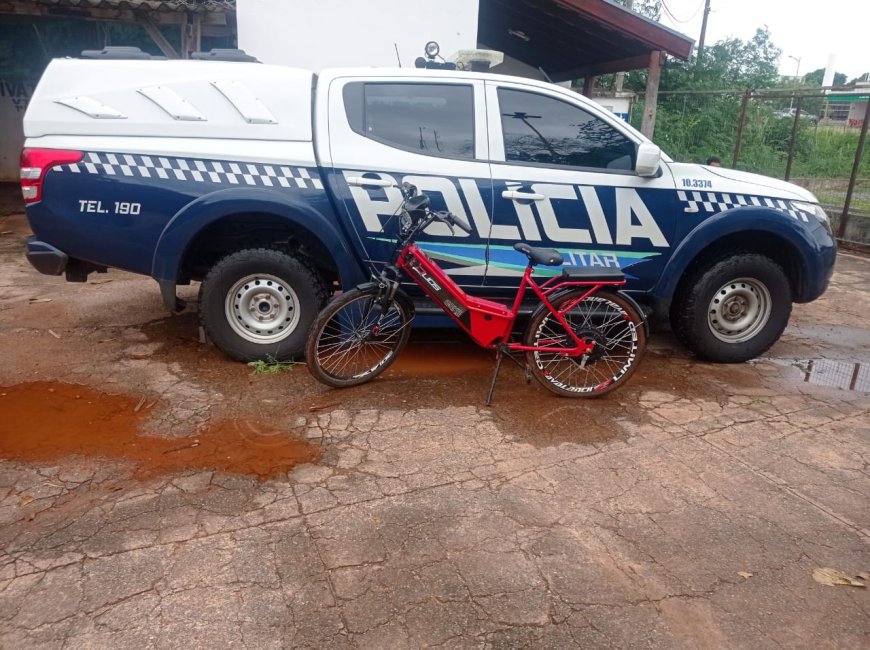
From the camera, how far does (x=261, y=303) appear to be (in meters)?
4.75

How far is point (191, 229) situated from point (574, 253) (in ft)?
8.71

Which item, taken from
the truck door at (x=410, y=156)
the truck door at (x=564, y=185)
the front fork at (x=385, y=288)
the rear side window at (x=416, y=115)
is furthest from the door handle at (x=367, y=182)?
the truck door at (x=564, y=185)

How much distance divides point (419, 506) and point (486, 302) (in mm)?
1627

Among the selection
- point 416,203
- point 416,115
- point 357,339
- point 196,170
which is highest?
point 416,115

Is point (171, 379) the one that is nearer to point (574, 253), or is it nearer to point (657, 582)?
point (574, 253)

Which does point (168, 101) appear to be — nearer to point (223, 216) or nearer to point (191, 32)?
point (223, 216)

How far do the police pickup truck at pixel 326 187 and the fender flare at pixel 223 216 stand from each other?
0.4 inches

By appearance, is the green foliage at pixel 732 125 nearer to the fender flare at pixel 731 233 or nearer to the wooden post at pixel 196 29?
the fender flare at pixel 731 233

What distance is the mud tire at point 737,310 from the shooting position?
5.06 meters

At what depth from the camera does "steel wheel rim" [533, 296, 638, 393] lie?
443 cm

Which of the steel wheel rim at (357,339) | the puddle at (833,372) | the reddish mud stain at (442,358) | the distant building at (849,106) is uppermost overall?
the distant building at (849,106)

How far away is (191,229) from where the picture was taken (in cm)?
445

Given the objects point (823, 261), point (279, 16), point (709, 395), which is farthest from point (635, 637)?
point (279, 16)

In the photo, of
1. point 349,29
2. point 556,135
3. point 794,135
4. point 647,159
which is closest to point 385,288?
point 556,135
